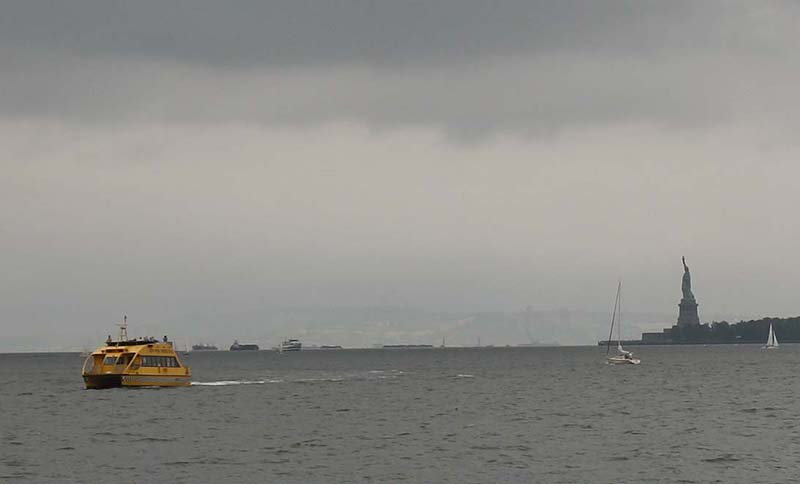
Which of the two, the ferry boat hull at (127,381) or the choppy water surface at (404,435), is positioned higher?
the ferry boat hull at (127,381)

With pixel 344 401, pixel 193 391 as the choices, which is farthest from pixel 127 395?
pixel 344 401

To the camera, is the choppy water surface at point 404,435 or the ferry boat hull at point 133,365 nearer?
the choppy water surface at point 404,435

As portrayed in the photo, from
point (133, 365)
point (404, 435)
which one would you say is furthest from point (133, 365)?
point (404, 435)

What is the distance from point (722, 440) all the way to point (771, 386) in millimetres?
81063

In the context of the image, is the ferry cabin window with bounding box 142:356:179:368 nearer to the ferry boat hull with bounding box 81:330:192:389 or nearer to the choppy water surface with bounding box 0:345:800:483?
the ferry boat hull with bounding box 81:330:192:389

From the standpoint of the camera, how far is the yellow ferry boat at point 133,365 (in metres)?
139

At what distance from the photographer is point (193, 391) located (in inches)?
5817

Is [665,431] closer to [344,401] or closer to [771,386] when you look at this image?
[344,401]

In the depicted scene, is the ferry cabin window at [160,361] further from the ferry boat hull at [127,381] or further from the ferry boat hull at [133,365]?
the ferry boat hull at [127,381]

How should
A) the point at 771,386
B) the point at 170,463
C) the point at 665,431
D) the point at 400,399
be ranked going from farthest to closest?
the point at 771,386 < the point at 400,399 < the point at 665,431 < the point at 170,463

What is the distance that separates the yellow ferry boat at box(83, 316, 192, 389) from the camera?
455 feet

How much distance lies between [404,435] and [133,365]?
56875 millimetres

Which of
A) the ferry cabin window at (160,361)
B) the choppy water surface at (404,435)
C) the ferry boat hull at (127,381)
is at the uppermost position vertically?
the ferry cabin window at (160,361)

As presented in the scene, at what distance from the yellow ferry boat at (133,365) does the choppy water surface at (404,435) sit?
217 cm
